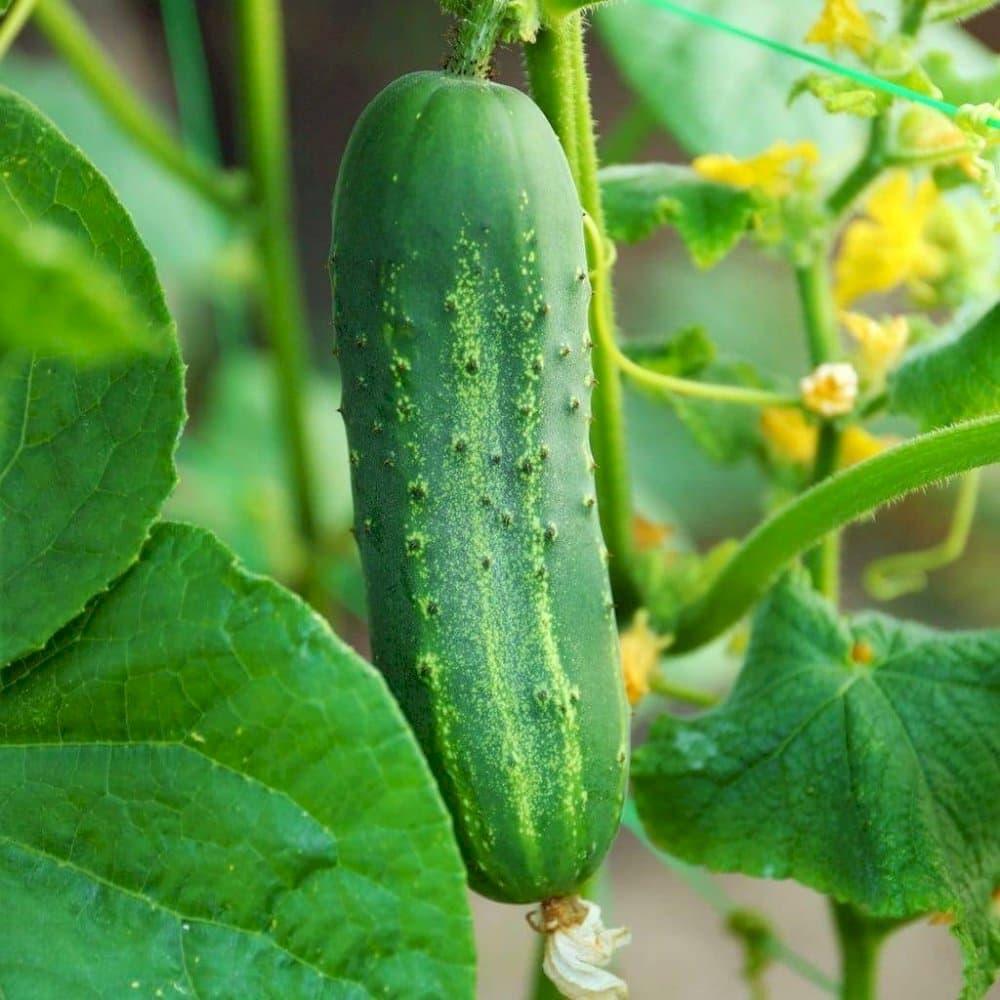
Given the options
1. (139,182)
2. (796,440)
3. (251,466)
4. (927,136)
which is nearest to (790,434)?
(796,440)

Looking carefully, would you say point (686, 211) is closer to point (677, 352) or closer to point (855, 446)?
point (677, 352)

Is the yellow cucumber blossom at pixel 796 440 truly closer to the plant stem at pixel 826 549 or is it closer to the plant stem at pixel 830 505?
the plant stem at pixel 826 549

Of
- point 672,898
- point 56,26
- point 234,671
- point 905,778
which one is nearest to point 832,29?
point 905,778

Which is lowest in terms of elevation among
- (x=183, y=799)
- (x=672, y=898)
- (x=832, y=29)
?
(x=672, y=898)

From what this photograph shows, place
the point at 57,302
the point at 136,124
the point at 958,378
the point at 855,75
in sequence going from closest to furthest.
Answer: the point at 57,302 < the point at 855,75 < the point at 958,378 < the point at 136,124

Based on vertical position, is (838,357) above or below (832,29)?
below

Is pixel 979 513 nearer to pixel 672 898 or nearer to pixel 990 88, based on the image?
pixel 672 898

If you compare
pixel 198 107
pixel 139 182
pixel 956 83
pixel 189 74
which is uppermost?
pixel 956 83
